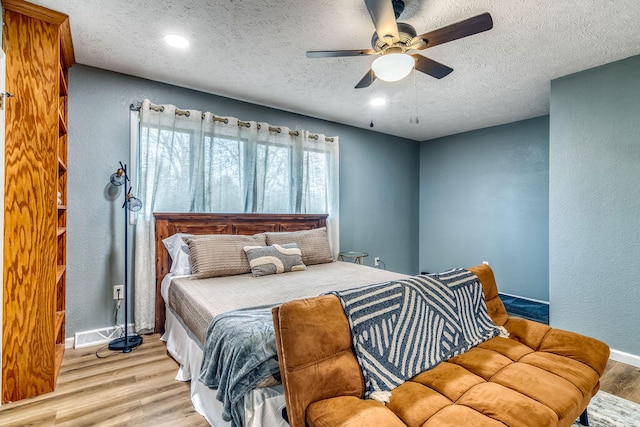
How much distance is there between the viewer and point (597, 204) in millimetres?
2803

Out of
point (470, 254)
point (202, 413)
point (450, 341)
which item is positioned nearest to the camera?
point (450, 341)

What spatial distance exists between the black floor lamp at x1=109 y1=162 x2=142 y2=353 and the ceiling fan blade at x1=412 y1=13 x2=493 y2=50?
8.70 feet

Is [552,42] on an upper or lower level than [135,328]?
upper

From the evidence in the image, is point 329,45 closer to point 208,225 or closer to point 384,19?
point 384,19

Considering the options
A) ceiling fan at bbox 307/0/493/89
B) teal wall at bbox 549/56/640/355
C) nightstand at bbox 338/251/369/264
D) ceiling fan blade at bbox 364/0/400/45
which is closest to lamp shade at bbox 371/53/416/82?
ceiling fan at bbox 307/0/493/89

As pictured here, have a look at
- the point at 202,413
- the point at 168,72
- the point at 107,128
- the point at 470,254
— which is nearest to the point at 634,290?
the point at 470,254

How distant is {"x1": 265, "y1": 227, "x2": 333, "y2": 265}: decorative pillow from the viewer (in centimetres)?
341

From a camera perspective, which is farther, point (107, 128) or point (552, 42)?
point (107, 128)

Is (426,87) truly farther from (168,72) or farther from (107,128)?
(107,128)

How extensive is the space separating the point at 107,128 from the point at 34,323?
5.76 feet

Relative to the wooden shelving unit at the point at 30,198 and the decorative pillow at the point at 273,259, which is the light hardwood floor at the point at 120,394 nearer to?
the wooden shelving unit at the point at 30,198

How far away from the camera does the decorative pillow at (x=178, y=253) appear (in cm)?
291

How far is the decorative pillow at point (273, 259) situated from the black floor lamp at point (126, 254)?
1078 millimetres

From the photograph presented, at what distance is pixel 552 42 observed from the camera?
7.95ft
